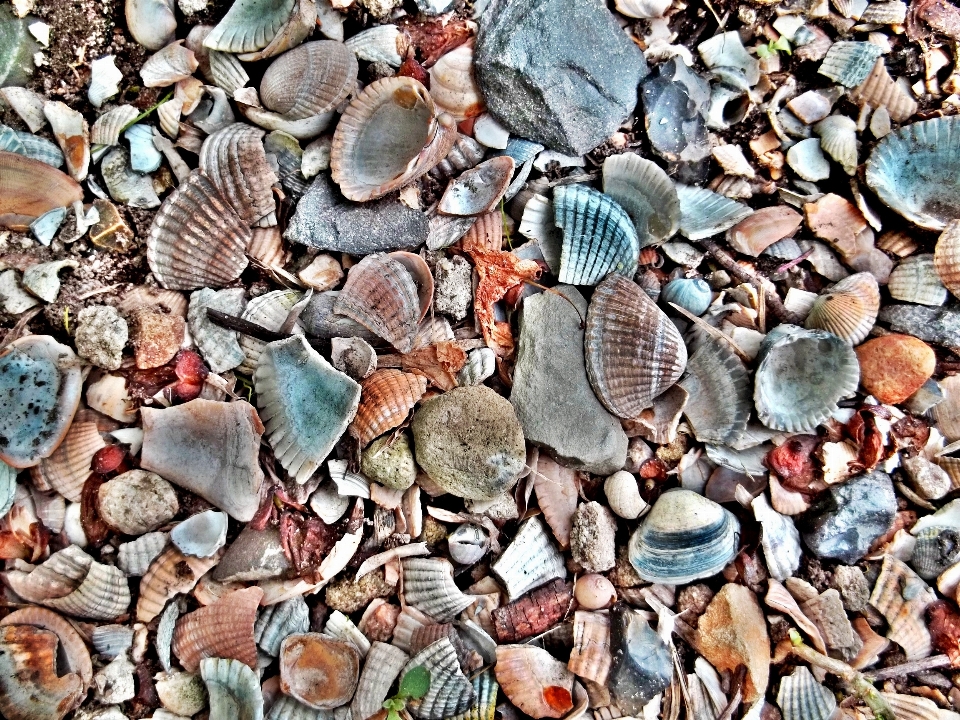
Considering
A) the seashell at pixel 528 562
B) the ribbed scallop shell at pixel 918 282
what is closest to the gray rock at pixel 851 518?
the ribbed scallop shell at pixel 918 282

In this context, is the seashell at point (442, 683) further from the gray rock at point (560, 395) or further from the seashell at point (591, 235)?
the seashell at point (591, 235)

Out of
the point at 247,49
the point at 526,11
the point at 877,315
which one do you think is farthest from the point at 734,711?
the point at 247,49

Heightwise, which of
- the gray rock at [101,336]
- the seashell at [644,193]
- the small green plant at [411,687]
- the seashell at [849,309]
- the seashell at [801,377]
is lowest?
the small green plant at [411,687]

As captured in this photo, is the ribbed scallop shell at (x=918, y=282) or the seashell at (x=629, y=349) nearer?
the seashell at (x=629, y=349)

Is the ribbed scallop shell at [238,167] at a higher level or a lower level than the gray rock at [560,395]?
higher

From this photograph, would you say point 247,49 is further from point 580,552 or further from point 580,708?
point 580,708

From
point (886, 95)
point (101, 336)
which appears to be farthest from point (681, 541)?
point (101, 336)

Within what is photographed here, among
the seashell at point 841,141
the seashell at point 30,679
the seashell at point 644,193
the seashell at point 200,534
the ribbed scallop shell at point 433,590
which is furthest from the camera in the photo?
the seashell at point 841,141

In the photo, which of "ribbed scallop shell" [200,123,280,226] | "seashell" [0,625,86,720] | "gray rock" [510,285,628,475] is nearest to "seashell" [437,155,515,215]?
"gray rock" [510,285,628,475]
